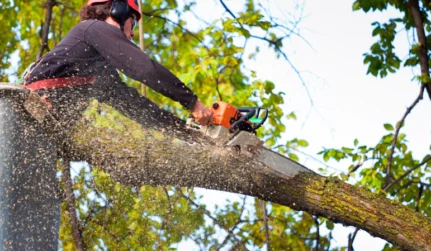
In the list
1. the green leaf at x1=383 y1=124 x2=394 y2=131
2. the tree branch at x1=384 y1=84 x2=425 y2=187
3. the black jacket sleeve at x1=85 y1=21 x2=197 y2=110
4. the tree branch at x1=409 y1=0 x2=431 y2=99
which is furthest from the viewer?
the tree branch at x1=409 y1=0 x2=431 y2=99

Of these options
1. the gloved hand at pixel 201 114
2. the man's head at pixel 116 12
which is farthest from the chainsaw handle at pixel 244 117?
the man's head at pixel 116 12

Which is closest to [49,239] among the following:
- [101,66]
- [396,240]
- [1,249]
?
[1,249]

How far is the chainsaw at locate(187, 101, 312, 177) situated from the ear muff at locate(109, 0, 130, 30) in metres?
0.79

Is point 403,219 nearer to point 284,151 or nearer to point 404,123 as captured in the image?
point 404,123

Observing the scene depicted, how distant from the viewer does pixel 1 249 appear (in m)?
3.79

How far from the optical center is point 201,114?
4.20 metres

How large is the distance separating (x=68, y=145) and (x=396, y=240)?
205cm

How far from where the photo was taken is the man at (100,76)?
4.14 m

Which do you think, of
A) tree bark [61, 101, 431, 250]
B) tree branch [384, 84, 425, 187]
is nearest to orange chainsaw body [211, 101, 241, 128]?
tree bark [61, 101, 431, 250]

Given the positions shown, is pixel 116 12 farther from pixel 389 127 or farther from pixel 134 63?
pixel 389 127

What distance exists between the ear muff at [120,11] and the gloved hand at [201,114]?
769 millimetres

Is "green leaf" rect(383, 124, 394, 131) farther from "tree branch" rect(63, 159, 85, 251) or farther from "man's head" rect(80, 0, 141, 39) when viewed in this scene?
"man's head" rect(80, 0, 141, 39)

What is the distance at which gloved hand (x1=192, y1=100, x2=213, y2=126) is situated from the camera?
4.21 meters

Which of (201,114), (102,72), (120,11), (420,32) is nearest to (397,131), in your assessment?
(420,32)
